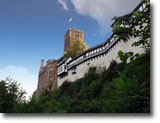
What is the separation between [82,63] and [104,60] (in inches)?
150

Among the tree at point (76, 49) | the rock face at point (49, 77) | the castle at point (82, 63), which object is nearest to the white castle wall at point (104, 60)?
the castle at point (82, 63)

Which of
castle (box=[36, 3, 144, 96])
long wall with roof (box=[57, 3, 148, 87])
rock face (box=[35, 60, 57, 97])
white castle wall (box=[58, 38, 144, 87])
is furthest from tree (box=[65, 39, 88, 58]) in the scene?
white castle wall (box=[58, 38, 144, 87])

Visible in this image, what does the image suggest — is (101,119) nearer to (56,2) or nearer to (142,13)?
(142,13)

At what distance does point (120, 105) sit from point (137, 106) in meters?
0.28

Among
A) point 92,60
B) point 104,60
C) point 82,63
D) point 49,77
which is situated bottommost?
point 49,77

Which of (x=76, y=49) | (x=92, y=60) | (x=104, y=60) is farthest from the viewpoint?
(x=76, y=49)

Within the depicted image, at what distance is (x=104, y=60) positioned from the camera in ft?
54.5

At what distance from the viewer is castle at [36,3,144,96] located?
13729 millimetres

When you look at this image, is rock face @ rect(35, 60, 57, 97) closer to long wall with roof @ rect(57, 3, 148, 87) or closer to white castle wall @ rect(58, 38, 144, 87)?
long wall with roof @ rect(57, 3, 148, 87)

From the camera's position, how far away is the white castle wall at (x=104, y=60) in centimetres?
1250

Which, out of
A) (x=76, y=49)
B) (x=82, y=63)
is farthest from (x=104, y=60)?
(x=76, y=49)

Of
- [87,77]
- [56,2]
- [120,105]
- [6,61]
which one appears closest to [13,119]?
[6,61]

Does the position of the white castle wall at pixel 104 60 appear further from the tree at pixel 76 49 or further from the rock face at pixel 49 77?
the tree at pixel 76 49

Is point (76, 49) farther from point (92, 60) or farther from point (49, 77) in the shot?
point (92, 60)
